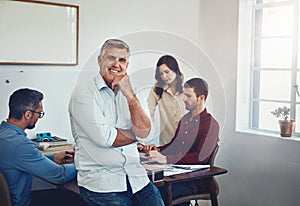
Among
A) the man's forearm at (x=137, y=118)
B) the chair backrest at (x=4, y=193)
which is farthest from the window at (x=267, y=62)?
the chair backrest at (x=4, y=193)

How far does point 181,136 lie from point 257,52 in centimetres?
147

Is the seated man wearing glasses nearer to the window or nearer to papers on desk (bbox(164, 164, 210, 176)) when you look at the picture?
papers on desk (bbox(164, 164, 210, 176))

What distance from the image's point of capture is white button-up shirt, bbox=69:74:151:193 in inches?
80.1

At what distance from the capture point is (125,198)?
2.19 metres

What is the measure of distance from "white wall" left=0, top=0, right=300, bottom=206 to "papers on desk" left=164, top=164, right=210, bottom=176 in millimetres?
810

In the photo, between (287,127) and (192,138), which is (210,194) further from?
(287,127)

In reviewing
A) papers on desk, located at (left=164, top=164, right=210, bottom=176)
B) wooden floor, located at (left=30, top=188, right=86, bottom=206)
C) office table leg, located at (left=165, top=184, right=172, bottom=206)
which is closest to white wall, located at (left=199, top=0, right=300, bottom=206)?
papers on desk, located at (left=164, top=164, right=210, bottom=176)

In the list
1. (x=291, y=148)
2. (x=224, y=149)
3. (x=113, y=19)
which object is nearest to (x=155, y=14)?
(x=113, y=19)

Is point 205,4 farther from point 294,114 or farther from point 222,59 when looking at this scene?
point 294,114

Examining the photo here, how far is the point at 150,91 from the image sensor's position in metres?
2.44

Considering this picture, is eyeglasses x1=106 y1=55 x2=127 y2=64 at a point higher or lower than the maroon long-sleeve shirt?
higher

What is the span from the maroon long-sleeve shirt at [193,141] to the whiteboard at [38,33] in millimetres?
1115

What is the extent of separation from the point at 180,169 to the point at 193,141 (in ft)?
0.76

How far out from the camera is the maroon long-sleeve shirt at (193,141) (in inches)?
117
